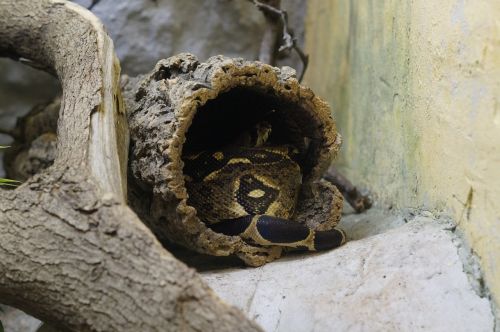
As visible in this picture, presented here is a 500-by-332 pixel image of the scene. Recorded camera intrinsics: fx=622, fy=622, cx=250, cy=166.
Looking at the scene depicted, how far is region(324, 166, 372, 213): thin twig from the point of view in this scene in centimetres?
301

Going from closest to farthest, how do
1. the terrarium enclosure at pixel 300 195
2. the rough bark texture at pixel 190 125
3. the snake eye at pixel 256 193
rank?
the terrarium enclosure at pixel 300 195
the rough bark texture at pixel 190 125
the snake eye at pixel 256 193

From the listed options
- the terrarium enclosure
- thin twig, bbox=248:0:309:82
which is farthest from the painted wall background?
thin twig, bbox=248:0:309:82

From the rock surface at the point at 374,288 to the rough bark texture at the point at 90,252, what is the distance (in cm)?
47

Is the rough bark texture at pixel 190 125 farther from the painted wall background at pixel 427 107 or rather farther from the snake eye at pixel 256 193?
the painted wall background at pixel 427 107

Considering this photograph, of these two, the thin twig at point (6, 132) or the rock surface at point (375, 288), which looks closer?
the rock surface at point (375, 288)

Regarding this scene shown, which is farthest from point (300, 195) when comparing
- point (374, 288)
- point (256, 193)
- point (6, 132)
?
point (6, 132)

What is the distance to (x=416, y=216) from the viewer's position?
2326mm

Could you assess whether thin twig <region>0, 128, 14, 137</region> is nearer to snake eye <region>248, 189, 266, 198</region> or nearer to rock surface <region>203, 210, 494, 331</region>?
snake eye <region>248, 189, 266, 198</region>

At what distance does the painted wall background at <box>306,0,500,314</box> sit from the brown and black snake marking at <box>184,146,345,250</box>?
0.45 m

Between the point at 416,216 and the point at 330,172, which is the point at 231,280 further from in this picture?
the point at 330,172

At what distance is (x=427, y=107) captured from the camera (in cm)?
221

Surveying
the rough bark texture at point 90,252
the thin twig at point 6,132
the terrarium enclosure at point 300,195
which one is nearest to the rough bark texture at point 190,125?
the terrarium enclosure at point 300,195

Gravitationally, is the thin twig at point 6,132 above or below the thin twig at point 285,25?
below

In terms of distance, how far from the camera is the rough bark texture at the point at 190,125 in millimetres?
2166
